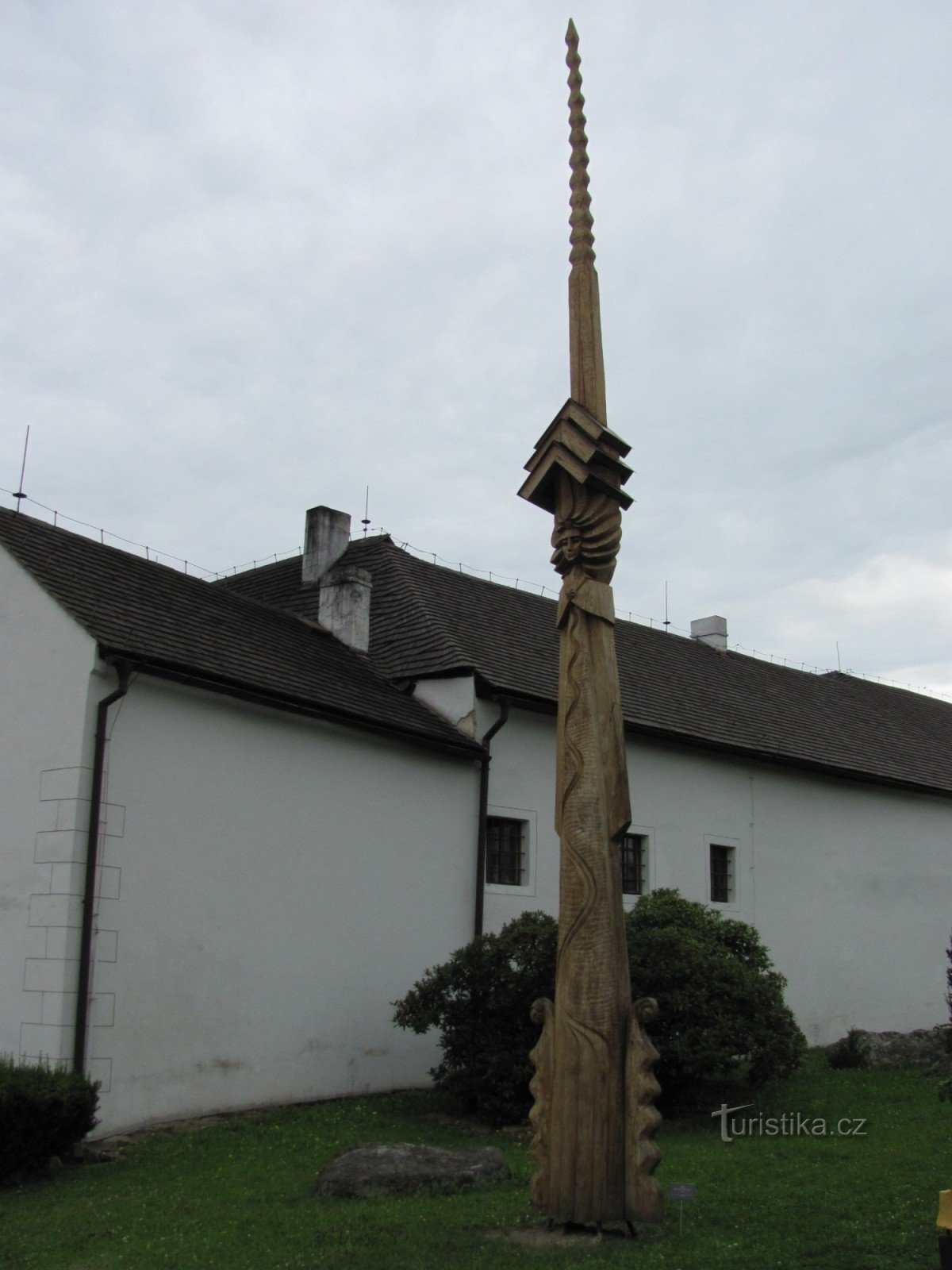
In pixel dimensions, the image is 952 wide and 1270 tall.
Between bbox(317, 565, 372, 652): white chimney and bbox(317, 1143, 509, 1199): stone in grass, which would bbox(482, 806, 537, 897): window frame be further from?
bbox(317, 1143, 509, 1199): stone in grass

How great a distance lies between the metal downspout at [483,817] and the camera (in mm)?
15344

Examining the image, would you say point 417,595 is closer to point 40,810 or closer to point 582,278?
point 40,810

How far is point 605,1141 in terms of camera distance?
6770 millimetres

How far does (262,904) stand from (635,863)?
678cm

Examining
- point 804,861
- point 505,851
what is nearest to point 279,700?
point 505,851

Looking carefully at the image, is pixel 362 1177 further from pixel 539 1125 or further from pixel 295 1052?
pixel 295 1052

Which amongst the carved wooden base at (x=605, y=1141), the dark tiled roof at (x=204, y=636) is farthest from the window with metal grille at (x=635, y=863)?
the carved wooden base at (x=605, y=1141)

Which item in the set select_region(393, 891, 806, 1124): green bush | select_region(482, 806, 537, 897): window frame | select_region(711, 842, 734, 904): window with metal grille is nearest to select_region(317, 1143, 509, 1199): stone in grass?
select_region(393, 891, 806, 1124): green bush

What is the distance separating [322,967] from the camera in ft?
44.1

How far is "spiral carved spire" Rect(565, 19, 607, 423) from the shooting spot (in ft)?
26.3

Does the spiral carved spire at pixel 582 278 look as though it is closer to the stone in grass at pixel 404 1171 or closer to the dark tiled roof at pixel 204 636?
the stone in grass at pixel 404 1171

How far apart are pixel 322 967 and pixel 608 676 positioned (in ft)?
23.5

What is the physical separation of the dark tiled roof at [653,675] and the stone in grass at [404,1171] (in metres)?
7.82

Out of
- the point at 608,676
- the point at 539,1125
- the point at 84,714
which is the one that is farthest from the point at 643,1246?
the point at 84,714
